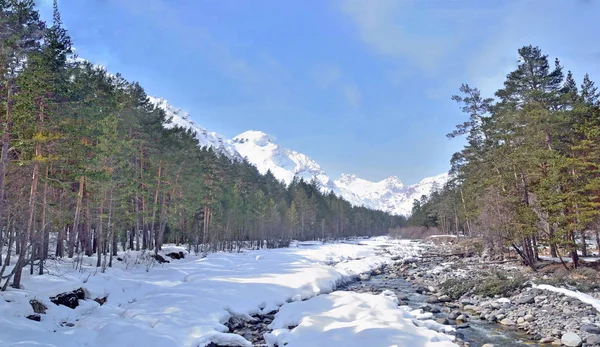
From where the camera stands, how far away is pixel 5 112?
13.3m

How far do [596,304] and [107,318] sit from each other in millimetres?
19179

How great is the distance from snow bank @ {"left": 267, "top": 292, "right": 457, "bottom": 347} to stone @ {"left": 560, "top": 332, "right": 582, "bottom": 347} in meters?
3.88

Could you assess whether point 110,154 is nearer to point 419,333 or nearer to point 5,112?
point 5,112

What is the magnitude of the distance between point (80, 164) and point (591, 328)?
23530 millimetres

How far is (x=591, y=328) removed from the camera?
→ 11648 millimetres

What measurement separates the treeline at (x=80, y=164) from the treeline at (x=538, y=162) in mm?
25485

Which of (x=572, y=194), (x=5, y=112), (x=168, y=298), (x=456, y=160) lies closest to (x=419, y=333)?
(x=168, y=298)

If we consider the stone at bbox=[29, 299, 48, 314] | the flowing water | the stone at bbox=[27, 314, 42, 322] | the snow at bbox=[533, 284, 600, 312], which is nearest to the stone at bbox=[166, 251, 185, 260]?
the stone at bbox=[29, 299, 48, 314]

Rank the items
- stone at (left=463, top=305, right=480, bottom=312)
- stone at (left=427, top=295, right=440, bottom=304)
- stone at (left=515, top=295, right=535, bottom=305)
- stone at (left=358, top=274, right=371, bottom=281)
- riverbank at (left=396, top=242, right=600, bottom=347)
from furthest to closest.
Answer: stone at (left=358, top=274, right=371, bottom=281) → stone at (left=427, top=295, right=440, bottom=304) → stone at (left=463, top=305, right=480, bottom=312) → stone at (left=515, top=295, right=535, bottom=305) → riverbank at (left=396, top=242, right=600, bottom=347)

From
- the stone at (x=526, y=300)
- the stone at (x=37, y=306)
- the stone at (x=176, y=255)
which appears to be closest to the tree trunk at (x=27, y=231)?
the stone at (x=37, y=306)

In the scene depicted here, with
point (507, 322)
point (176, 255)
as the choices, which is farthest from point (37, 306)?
point (176, 255)

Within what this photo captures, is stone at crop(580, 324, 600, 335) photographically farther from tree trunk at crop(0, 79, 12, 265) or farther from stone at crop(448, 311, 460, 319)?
tree trunk at crop(0, 79, 12, 265)

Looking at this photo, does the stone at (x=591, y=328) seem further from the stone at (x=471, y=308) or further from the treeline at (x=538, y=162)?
the treeline at (x=538, y=162)

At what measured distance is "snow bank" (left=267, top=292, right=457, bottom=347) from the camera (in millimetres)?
10125
